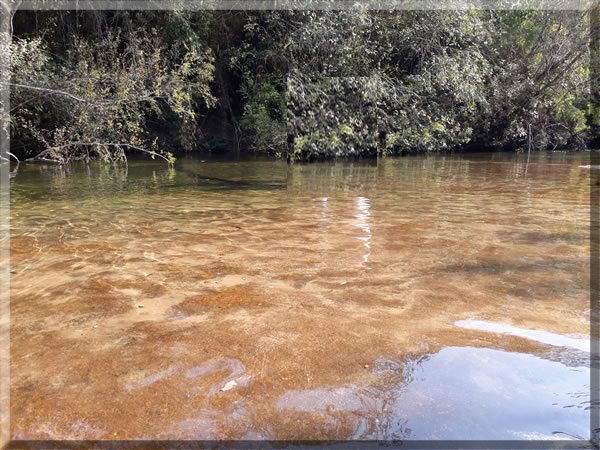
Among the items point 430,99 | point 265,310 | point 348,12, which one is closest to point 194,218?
point 265,310

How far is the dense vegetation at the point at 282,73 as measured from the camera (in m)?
11.3

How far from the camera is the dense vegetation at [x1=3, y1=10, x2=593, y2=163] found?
37.1ft

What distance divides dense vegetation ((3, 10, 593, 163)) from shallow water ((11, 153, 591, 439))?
6.52 m

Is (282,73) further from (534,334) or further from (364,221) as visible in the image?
(534,334)

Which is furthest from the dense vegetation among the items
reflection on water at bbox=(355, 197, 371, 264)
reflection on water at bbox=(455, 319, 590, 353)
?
reflection on water at bbox=(455, 319, 590, 353)

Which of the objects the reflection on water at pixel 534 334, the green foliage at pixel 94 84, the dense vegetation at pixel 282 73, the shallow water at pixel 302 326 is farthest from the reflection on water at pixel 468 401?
the green foliage at pixel 94 84

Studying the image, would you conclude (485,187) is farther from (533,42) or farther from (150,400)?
(533,42)

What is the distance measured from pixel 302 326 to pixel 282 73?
1269 cm

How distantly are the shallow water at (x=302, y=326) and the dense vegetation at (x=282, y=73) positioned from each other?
6.52 meters

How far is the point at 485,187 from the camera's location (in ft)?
25.2

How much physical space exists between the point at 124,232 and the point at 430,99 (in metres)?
11.7

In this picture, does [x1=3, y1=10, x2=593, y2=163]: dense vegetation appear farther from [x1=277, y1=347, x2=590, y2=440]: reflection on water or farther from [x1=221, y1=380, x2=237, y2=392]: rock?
[x1=277, y1=347, x2=590, y2=440]: reflection on water

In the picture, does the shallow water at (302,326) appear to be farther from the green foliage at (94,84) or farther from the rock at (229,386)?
the green foliage at (94,84)

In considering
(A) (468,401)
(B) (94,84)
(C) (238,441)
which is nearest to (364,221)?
(A) (468,401)
